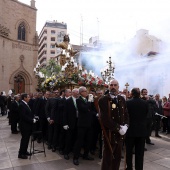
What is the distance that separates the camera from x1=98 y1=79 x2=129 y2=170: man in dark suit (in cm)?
400

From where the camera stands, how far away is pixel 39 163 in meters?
5.71

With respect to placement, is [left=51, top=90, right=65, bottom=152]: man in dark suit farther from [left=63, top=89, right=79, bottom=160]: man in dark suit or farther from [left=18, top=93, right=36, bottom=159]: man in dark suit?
[left=18, top=93, right=36, bottom=159]: man in dark suit

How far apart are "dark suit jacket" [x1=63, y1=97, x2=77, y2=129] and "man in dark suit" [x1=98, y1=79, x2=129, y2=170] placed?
2.10m

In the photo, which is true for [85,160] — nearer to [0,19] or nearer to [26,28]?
[0,19]

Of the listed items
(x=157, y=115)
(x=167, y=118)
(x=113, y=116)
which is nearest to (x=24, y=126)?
(x=113, y=116)

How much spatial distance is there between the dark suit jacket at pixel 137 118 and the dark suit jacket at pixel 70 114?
1877mm

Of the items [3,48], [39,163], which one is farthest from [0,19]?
[39,163]

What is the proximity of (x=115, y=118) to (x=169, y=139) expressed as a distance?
6.08m

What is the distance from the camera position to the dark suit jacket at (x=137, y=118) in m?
4.69

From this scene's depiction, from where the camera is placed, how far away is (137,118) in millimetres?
4758

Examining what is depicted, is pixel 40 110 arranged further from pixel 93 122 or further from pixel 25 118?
pixel 93 122

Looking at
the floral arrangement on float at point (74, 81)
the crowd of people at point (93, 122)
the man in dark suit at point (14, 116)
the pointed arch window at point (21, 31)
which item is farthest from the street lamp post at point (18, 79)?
the crowd of people at point (93, 122)

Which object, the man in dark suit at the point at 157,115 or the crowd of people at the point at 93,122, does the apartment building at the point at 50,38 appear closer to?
the man in dark suit at the point at 157,115

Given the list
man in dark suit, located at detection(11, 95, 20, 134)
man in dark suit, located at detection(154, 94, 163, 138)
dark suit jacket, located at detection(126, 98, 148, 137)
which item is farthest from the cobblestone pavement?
man in dark suit, located at detection(11, 95, 20, 134)
